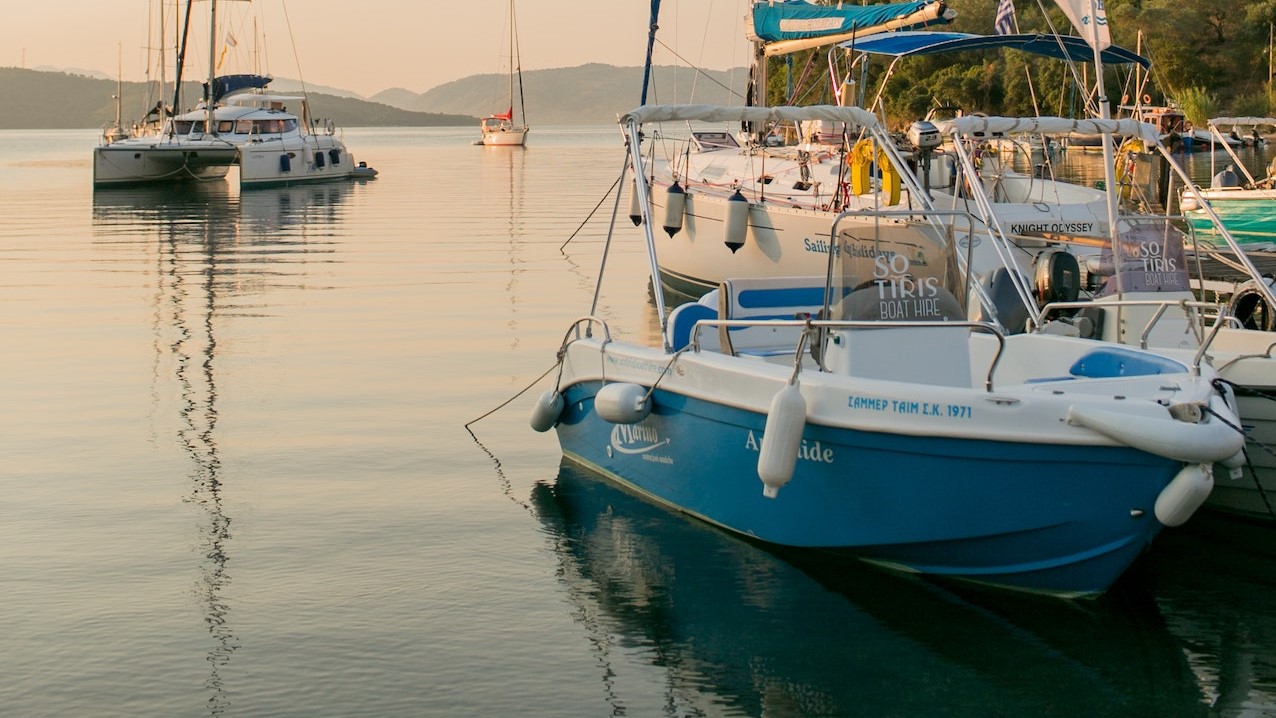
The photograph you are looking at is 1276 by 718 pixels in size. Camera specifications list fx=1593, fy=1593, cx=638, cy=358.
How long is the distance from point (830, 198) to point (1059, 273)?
589 cm

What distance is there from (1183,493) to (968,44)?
15.3 metres

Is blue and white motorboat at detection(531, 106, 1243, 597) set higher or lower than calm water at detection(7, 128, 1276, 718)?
higher

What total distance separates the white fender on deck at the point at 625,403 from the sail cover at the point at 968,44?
43.0 ft

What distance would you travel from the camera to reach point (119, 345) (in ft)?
54.9

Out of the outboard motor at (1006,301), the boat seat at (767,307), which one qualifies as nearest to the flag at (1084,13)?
the outboard motor at (1006,301)

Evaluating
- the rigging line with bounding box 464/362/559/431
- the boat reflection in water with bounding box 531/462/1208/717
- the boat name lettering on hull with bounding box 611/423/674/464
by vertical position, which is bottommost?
the boat reflection in water with bounding box 531/462/1208/717

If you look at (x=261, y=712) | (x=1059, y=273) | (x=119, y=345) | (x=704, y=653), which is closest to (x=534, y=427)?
(x=704, y=653)

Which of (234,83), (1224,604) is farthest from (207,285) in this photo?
(234,83)

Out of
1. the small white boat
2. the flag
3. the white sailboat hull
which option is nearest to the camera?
the flag

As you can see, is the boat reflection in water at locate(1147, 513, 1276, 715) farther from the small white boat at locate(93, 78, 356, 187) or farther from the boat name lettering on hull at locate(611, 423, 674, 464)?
the small white boat at locate(93, 78, 356, 187)

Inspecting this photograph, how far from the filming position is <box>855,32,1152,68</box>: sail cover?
21.5m

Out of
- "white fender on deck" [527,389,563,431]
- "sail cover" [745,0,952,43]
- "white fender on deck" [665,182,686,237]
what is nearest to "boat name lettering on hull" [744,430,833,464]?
"white fender on deck" [527,389,563,431]

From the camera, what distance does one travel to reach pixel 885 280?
8.72 meters

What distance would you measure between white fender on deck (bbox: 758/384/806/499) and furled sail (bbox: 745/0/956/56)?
1549 cm
